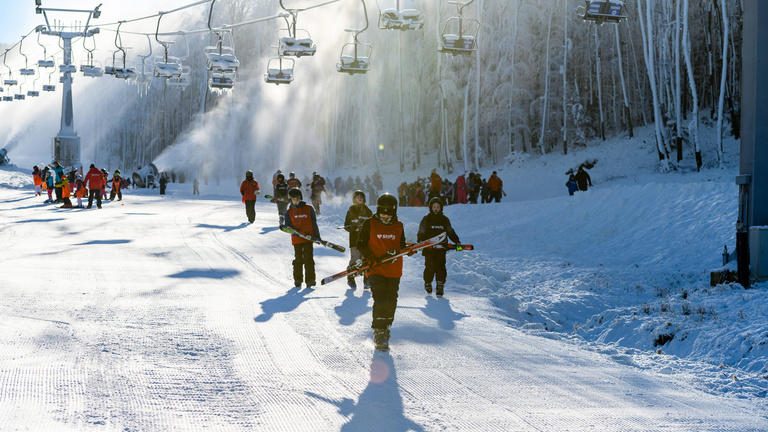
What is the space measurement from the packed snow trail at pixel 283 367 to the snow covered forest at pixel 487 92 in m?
25.7

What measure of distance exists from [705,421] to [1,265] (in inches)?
463

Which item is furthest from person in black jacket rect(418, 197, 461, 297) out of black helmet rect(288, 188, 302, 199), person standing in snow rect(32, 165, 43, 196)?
person standing in snow rect(32, 165, 43, 196)

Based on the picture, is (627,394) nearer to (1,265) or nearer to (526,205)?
(1,265)

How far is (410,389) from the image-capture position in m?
6.75

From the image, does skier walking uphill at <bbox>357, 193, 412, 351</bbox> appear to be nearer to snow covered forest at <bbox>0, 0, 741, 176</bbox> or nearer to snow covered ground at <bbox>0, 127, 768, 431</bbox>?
snow covered ground at <bbox>0, 127, 768, 431</bbox>

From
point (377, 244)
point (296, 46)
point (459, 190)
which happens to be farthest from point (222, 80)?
point (377, 244)

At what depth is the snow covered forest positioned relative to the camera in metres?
42.7

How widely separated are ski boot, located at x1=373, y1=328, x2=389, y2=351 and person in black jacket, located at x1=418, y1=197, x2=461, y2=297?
11.9 ft

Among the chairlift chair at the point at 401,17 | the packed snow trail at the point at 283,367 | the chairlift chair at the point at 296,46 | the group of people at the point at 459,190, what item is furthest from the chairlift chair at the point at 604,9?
the group of people at the point at 459,190

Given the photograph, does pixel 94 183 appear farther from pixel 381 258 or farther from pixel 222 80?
pixel 381 258

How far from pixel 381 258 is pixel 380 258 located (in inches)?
0.5

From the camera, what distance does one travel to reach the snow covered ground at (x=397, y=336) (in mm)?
6059

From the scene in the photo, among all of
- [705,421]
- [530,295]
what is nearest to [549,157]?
[530,295]

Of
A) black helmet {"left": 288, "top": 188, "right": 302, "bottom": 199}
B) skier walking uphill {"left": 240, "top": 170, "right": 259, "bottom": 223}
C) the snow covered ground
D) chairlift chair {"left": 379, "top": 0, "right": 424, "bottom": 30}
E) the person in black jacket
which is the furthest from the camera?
skier walking uphill {"left": 240, "top": 170, "right": 259, "bottom": 223}
